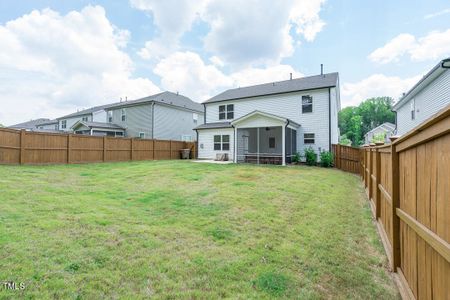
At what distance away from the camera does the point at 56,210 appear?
496 cm

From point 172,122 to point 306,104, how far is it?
15529 mm

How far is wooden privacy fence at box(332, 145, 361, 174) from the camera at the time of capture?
13.8 m

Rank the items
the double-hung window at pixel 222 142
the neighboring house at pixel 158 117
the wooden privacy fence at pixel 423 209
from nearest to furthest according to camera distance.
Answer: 1. the wooden privacy fence at pixel 423 209
2. the double-hung window at pixel 222 142
3. the neighboring house at pixel 158 117

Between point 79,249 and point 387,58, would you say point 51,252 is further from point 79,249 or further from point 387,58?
point 387,58

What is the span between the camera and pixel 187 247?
3.63 m

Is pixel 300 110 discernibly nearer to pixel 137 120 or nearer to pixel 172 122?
pixel 172 122

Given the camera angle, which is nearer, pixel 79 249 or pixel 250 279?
pixel 250 279

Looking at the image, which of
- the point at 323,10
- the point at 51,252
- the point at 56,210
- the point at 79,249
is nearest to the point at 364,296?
the point at 79,249

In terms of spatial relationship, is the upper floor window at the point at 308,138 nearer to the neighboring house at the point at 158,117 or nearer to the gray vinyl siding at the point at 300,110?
the gray vinyl siding at the point at 300,110

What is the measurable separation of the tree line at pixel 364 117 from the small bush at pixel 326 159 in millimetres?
57757

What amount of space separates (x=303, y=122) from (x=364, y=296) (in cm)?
1628

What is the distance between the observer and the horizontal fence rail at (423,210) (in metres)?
1.60

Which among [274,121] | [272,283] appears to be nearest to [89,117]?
[274,121]

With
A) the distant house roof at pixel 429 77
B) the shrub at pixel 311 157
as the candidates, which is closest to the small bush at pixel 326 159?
the shrub at pixel 311 157
